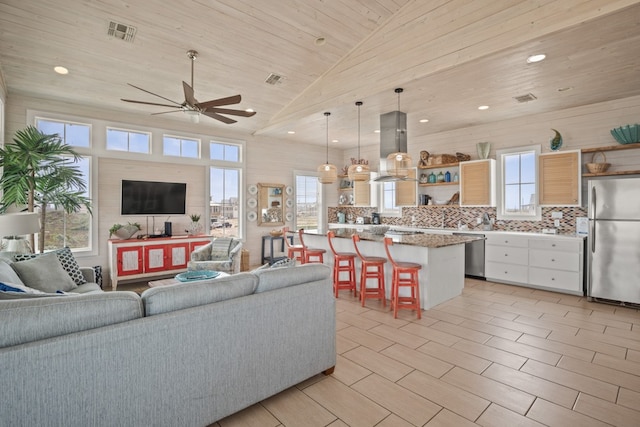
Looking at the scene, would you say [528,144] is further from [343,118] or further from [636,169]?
[343,118]

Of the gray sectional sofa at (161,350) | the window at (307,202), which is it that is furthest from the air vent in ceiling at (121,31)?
the window at (307,202)

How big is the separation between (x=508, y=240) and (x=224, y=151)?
5935mm

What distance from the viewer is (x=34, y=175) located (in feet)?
14.1

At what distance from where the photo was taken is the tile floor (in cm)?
212

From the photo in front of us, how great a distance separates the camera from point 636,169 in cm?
477

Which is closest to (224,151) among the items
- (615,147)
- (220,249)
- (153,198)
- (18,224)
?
(153,198)

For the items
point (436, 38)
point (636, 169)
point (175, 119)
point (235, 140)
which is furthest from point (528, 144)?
point (175, 119)

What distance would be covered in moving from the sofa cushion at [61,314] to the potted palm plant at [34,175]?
Answer: 356cm

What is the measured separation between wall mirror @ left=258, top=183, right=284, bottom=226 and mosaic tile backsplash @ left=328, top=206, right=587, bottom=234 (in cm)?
226

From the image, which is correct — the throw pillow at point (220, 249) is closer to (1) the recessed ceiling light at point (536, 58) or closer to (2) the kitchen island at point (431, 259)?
(2) the kitchen island at point (431, 259)

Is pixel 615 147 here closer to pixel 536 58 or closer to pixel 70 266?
pixel 536 58

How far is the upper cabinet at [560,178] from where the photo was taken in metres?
5.16

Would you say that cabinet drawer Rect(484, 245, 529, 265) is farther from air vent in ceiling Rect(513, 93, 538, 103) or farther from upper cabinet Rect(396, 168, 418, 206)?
air vent in ceiling Rect(513, 93, 538, 103)

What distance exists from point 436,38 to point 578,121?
11.3 feet
